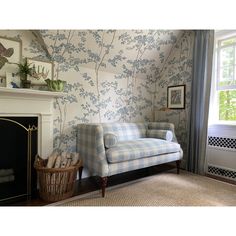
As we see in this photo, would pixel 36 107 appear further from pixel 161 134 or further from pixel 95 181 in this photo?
pixel 161 134

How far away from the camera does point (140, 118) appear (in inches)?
139

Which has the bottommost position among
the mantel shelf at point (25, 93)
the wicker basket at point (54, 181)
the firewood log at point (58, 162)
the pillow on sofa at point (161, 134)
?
the wicker basket at point (54, 181)

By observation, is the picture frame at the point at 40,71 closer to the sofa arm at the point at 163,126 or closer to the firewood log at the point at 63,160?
the firewood log at the point at 63,160

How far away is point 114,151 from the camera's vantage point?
2.09 meters

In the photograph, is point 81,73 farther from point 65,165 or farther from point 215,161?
point 215,161

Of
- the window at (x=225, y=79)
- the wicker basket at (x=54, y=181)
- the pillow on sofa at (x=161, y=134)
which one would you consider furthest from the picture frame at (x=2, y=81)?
the window at (x=225, y=79)

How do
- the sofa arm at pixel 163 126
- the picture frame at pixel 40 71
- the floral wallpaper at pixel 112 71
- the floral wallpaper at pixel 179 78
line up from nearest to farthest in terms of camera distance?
the picture frame at pixel 40 71 → the floral wallpaper at pixel 112 71 → the sofa arm at pixel 163 126 → the floral wallpaper at pixel 179 78

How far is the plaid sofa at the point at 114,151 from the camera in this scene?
6.82 ft

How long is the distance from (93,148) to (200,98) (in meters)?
1.87

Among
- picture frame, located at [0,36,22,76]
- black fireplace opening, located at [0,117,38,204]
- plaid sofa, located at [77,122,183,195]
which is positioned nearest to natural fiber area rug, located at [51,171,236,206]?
plaid sofa, located at [77,122,183,195]

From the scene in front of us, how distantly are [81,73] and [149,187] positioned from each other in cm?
184

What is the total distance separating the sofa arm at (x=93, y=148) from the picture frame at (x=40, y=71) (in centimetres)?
76

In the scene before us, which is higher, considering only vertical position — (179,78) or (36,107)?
(179,78)

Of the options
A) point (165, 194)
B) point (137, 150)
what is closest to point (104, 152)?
point (137, 150)
